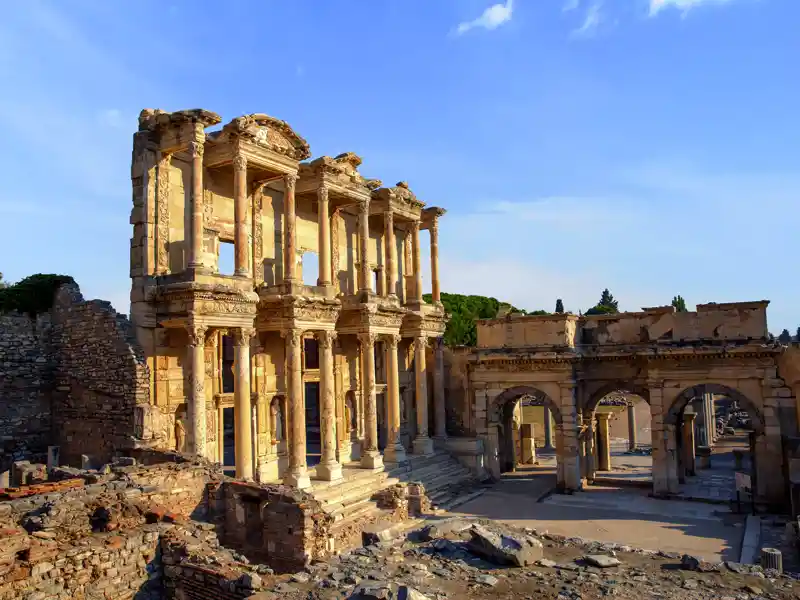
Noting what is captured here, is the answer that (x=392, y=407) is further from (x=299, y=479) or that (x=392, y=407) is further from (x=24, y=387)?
(x=24, y=387)

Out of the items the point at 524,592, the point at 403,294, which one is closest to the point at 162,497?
the point at 524,592

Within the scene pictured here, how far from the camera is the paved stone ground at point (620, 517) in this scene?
17438 millimetres

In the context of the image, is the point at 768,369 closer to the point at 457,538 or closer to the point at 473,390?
the point at 473,390

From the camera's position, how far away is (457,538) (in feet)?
38.1

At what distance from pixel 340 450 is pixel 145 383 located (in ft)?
30.9

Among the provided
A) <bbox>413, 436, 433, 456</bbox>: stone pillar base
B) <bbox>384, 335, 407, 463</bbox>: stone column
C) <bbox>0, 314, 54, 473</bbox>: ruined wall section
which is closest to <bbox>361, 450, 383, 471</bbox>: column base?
<bbox>384, 335, 407, 463</bbox>: stone column

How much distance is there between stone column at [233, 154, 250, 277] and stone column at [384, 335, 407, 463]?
828cm

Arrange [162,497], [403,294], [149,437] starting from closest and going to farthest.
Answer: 1. [162,497]
2. [149,437]
3. [403,294]

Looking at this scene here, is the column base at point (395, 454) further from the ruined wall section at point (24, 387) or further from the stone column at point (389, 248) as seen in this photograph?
the ruined wall section at point (24, 387)

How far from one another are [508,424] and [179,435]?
1544 cm

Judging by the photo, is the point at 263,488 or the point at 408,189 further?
the point at 408,189

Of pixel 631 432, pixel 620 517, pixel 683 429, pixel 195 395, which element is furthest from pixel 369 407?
pixel 631 432

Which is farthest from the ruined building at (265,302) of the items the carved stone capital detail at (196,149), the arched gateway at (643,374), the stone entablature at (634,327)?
the stone entablature at (634,327)

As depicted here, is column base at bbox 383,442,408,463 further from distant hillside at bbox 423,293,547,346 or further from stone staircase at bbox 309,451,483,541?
distant hillside at bbox 423,293,547,346
